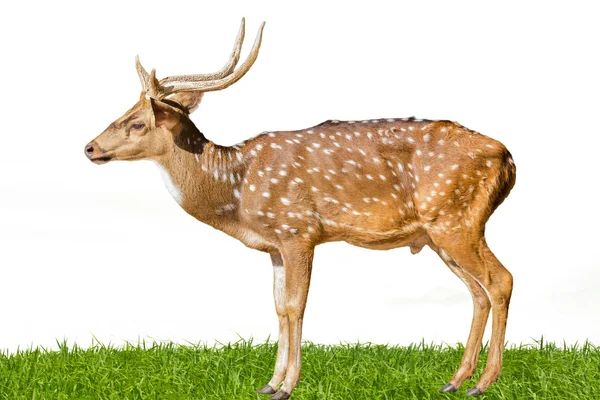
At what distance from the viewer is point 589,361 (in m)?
8.66

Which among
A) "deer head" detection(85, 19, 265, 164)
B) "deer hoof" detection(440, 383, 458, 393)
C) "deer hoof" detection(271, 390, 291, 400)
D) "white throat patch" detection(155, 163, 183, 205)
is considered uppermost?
"deer head" detection(85, 19, 265, 164)

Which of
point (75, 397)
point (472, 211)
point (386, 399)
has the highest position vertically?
point (472, 211)

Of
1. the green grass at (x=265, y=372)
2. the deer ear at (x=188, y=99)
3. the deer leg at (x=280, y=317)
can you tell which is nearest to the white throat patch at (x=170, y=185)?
the deer ear at (x=188, y=99)

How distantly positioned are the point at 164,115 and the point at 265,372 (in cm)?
217

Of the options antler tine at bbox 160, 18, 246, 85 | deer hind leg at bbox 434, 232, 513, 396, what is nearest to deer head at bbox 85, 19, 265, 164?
antler tine at bbox 160, 18, 246, 85

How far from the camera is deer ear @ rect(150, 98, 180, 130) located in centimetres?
732

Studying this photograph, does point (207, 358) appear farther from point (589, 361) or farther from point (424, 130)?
point (589, 361)

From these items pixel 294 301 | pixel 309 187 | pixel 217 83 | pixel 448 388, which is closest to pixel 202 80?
pixel 217 83

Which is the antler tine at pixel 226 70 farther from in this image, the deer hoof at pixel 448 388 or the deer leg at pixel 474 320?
the deer hoof at pixel 448 388

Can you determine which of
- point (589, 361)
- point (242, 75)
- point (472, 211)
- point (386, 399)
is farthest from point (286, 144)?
point (589, 361)

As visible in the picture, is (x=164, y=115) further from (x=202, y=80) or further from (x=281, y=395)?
(x=281, y=395)

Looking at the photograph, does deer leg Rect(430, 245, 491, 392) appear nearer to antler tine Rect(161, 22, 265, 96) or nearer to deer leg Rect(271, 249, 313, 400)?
deer leg Rect(271, 249, 313, 400)

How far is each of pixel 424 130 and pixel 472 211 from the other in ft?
2.33

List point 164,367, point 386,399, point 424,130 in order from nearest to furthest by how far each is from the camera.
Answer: point 386,399 → point 424,130 → point 164,367
